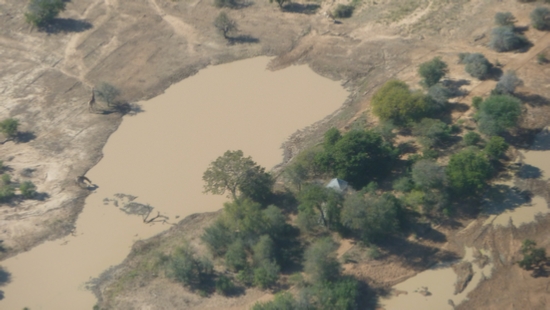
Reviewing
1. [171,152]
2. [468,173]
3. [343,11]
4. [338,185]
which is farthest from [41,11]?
[468,173]

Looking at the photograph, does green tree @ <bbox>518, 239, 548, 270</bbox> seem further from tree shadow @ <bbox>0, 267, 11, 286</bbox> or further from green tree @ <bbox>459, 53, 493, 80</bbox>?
tree shadow @ <bbox>0, 267, 11, 286</bbox>

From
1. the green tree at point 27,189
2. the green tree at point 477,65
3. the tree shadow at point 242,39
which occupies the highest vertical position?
the green tree at point 477,65

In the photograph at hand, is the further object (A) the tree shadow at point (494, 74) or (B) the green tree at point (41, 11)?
(B) the green tree at point (41, 11)

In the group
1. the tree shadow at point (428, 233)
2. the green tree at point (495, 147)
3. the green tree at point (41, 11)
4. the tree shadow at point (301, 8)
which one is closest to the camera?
the tree shadow at point (428, 233)

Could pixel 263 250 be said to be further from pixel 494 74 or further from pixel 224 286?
pixel 494 74

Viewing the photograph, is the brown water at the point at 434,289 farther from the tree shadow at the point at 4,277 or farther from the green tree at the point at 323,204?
the tree shadow at the point at 4,277

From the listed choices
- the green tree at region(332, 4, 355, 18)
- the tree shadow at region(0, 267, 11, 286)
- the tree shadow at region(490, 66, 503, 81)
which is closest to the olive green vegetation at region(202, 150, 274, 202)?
the tree shadow at region(0, 267, 11, 286)

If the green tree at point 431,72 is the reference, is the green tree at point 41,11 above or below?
above

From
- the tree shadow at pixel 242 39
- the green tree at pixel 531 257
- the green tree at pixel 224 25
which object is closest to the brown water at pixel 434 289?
the green tree at pixel 531 257
